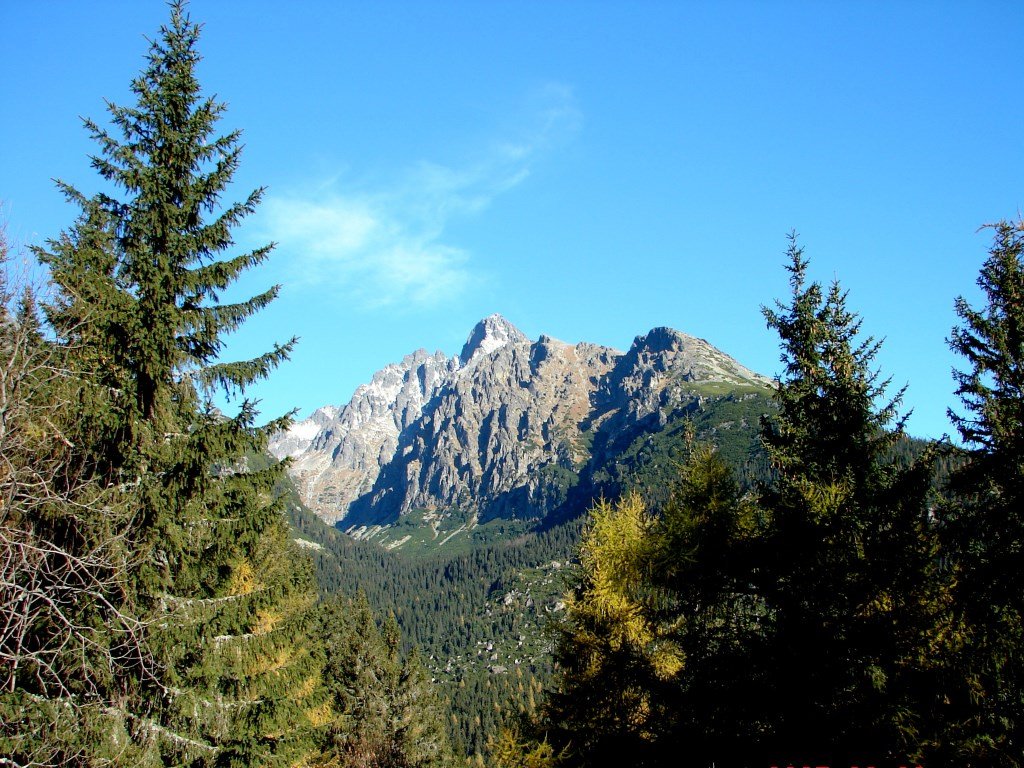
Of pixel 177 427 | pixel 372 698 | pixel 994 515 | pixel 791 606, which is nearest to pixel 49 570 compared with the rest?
pixel 177 427

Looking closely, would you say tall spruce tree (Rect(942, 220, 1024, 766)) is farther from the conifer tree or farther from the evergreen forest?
the conifer tree

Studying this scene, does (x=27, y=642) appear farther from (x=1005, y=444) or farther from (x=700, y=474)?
(x=1005, y=444)

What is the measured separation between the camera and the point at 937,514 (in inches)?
516

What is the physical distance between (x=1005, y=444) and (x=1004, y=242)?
480 centimetres

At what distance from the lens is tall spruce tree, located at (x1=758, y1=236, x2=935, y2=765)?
905 cm

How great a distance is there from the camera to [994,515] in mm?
12625

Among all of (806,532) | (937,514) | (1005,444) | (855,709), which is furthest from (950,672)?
(1005,444)

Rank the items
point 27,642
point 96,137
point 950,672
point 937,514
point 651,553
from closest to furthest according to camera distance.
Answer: point 27,642
point 950,672
point 96,137
point 651,553
point 937,514

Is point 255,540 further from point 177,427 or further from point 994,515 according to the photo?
point 994,515

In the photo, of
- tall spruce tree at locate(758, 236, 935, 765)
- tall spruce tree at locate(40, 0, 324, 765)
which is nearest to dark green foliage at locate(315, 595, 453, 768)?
tall spruce tree at locate(40, 0, 324, 765)

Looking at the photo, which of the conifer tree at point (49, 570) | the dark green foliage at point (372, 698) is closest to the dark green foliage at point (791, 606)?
the conifer tree at point (49, 570)

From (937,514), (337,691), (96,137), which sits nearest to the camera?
(96,137)

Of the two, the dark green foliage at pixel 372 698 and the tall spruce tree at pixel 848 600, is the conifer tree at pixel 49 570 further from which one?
the dark green foliage at pixel 372 698

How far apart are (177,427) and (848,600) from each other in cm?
1171
